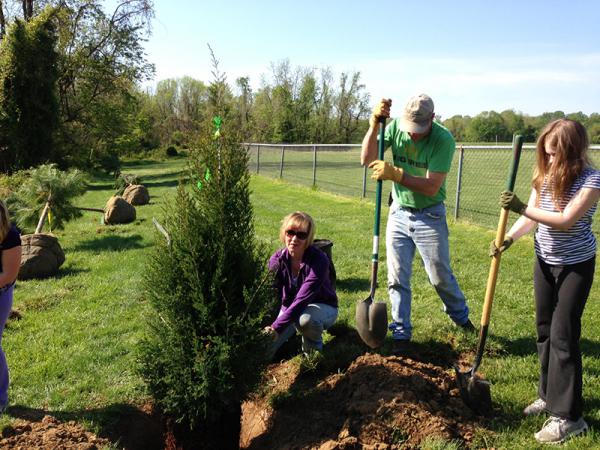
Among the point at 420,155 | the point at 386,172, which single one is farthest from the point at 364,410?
the point at 420,155

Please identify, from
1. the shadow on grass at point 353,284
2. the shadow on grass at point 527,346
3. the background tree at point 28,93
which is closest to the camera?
the shadow on grass at point 527,346

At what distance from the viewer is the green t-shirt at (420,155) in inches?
157

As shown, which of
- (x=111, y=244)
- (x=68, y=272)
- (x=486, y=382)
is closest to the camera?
(x=486, y=382)

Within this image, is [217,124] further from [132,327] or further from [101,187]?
[101,187]

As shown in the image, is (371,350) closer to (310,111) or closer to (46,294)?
(46,294)

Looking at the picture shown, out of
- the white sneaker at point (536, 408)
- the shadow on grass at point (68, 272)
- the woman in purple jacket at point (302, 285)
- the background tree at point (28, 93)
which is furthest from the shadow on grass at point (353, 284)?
the background tree at point (28, 93)

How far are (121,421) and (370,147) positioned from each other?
291 cm

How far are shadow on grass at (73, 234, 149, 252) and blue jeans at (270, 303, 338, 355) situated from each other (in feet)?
20.2

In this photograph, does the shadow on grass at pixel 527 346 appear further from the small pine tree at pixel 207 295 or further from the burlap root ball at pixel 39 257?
the burlap root ball at pixel 39 257

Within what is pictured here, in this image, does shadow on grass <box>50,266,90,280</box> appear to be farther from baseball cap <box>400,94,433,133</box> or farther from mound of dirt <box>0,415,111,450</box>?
baseball cap <box>400,94,433,133</box>

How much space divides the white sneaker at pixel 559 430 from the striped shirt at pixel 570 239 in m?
0.99

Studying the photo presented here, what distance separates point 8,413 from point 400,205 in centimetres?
347

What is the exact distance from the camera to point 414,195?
165 inches

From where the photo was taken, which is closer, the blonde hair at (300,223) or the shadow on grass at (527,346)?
the blonde hair at (300,223)
